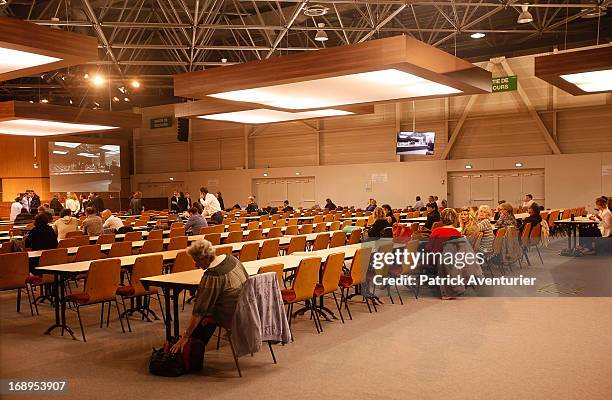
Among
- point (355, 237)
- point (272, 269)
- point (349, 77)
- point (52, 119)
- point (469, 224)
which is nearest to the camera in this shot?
point (272, 269)

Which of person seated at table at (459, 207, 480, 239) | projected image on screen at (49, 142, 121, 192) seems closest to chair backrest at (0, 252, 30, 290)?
person seated at table at (459, 207, 480, 239)

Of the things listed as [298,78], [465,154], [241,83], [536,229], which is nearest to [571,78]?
[536,229]

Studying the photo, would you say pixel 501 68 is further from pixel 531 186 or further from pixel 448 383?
pixel 448 383

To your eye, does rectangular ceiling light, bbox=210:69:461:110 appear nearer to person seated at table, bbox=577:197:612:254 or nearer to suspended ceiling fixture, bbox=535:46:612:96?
suspended ceiling fixture, bbox=535:46:612:96

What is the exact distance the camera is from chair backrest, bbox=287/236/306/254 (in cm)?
926

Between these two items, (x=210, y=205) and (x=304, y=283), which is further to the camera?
(x=210, y=205)

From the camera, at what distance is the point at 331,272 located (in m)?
6.89

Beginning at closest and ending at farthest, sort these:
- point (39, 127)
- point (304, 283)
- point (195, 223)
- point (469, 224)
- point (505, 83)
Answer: point (304, 283)
point (469, 224)
point (195, 223)
point (39, 127)
point (505, 83)

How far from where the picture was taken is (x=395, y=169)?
23156mm

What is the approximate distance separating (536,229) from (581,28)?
10.3m

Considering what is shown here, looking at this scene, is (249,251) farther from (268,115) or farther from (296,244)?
(268,115)

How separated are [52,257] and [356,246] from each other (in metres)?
3.94

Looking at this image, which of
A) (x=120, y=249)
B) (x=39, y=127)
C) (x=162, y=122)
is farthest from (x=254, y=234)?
(x=162, y=122)

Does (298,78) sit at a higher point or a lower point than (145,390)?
higher
